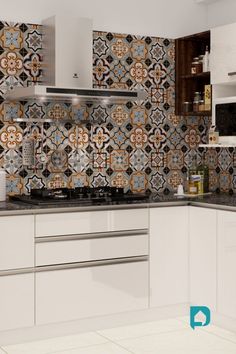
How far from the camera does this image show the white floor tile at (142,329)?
14.3 feet

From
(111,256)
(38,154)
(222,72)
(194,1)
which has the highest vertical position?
(194,1)

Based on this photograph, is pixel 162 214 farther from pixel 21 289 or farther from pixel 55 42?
pixel 55 42

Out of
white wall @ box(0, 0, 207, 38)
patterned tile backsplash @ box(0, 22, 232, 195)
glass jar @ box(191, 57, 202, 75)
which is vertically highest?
white wall @ box(0, 0, 207, 38)

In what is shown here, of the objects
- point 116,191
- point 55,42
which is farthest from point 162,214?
point 55,42

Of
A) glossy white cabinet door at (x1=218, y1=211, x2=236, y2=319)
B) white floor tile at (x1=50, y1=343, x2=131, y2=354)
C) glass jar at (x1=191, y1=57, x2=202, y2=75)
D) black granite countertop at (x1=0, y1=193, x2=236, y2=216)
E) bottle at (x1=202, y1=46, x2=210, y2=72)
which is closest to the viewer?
white floor tile at (x1=50, y1=343, x2=131, y2=354)

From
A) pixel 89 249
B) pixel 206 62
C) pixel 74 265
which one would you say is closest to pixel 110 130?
pixel 206 62

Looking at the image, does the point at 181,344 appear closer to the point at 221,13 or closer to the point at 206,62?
the point at 206,62

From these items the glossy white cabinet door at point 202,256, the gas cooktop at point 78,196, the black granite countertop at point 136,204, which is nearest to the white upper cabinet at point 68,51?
the gas cooktop at point 78,196

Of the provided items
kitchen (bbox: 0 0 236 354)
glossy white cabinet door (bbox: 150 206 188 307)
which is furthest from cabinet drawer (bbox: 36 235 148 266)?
glossy white cabinet door (bbox: 150 206 188 307)

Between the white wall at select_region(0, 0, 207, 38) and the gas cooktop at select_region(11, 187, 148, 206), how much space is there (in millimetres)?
1289

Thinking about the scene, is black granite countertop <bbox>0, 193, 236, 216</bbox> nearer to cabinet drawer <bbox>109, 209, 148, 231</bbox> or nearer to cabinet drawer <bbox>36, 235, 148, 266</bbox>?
cabinet drawer <bbox>109, 209, 148, 231</bbox>

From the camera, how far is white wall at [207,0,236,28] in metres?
5.29

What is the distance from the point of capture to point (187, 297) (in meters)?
4.74

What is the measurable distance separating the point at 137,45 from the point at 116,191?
125cm
